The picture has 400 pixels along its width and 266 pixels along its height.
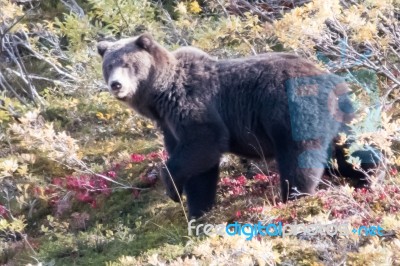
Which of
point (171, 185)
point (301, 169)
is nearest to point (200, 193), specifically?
point (171, 185)

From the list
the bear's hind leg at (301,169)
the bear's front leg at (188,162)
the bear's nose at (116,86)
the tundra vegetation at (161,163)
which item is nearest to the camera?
the tundra vegetation at (161,163)

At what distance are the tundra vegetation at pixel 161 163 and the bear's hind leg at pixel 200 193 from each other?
182mm

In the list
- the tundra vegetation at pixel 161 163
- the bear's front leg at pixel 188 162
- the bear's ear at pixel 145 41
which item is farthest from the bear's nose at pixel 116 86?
the bear's front leg at pixel 188 162

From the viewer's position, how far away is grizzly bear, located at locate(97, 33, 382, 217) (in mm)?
7309

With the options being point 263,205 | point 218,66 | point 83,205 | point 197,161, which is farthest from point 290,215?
point 83,205

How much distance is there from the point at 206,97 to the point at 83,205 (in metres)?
2.31

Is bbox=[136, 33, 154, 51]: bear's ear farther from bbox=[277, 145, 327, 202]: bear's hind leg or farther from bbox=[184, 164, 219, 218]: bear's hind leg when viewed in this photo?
bbox=[277, 145, 327, 202]: bear's hind leg

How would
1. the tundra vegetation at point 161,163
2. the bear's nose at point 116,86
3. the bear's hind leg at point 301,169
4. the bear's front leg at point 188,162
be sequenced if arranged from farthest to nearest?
the bear's nose at point 116,86 → the bear's front leg at point 188,162 → the bear's hind leg at point 301,169 → the tundra vegetation at point 161,163

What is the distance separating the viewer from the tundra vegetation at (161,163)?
234 inches

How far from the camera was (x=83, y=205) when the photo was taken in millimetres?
9109

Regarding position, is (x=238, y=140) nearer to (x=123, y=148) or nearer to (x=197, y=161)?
(x=197, y=161)

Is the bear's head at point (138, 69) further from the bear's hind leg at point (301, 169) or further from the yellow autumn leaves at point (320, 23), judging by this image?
the bear's hind leg at point (301, 169)

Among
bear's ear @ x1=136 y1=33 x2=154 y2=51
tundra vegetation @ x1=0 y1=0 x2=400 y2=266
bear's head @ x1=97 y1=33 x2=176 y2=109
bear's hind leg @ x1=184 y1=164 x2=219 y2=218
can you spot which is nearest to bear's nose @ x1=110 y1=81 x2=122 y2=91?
bear's head @ x1=97 y1=33 x2=176 y2=109

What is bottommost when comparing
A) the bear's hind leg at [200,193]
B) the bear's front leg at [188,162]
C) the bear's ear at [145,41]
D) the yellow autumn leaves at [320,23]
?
the bear's hind leg at [200,193]
